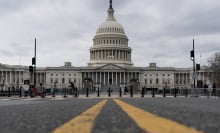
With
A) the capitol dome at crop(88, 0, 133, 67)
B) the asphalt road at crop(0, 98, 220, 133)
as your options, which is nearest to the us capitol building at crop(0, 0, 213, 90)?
the capitol dome at crop(88, 0, 133, 67)

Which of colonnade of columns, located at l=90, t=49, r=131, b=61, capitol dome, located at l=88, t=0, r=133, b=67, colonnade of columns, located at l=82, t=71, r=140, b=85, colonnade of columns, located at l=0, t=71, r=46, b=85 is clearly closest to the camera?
colonnade of columns, located at l=82, t=71, r=140, b=85

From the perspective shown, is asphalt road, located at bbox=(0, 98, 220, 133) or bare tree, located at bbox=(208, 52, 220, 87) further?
bare tree, located at bbox=(208, 52, 220, 87)

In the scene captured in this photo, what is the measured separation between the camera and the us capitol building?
176m

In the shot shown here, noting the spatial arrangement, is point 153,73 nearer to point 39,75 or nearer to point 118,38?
point 118,38

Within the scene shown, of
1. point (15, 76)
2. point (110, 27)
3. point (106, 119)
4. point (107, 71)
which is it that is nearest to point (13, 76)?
point (15, 76)

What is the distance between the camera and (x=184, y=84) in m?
185

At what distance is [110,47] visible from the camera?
17975cm

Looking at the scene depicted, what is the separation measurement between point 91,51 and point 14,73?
31970 millimetres

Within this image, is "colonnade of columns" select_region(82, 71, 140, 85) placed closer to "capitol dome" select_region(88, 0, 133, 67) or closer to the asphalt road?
"capitol dome" select_region(88, 0, 133, 67)

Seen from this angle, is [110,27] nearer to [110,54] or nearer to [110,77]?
[110,54]

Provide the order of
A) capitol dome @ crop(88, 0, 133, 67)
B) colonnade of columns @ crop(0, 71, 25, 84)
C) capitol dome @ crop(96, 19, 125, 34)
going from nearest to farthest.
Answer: colonnade of columns @ crop(0, 71, 25, 84), capitol dome @ crop(88, 0, 133, 67), capitol dome @ crop(96, 19, 125, 34)

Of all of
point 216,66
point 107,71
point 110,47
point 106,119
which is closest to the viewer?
point 106,119

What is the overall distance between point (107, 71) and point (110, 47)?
10559mm

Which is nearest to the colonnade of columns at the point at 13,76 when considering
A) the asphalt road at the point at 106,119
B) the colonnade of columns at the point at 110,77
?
the colonnade of columns at the point at 110,77
